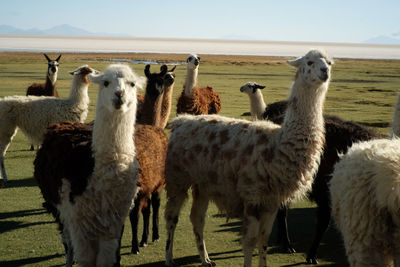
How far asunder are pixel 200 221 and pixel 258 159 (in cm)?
109

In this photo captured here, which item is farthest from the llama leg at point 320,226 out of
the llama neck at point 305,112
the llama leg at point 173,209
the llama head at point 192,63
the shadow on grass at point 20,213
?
the llama head at point 192,63

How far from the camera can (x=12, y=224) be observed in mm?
5945

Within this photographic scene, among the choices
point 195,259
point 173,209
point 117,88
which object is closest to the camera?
point 117,88

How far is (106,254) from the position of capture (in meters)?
3.74

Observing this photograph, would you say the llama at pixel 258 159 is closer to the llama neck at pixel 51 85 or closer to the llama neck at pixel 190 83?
the llama neck at pixel 190 83

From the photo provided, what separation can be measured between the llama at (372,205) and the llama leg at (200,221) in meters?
1.82

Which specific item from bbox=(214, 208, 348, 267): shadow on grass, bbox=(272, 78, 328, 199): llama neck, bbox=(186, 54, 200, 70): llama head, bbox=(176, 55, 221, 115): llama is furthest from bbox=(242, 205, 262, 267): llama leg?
bbox=(186, 54, 200, 70): llama head

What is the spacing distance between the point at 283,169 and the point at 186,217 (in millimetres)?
2529

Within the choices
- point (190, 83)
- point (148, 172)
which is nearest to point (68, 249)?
point (148, 172)

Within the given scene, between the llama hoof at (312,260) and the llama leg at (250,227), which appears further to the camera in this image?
the llama hoof at (312,260)

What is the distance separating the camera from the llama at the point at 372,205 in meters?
3.11

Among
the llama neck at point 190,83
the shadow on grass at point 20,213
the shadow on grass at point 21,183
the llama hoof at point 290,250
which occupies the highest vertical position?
the llama neck at point 190,83

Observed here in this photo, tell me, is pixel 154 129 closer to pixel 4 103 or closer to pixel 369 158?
pixel 369 158

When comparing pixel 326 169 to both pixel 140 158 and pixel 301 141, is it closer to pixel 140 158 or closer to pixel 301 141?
pixel 301 141
